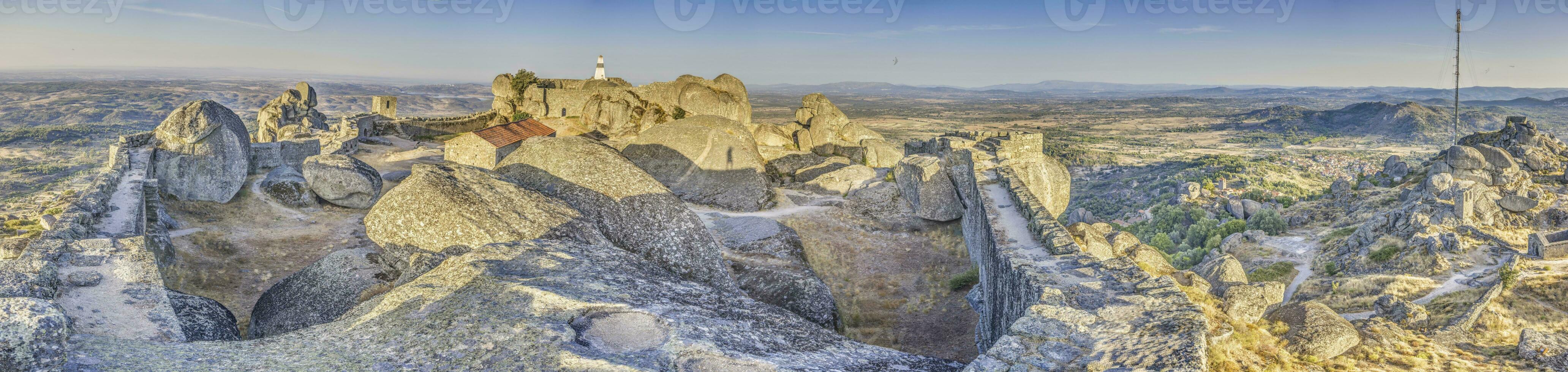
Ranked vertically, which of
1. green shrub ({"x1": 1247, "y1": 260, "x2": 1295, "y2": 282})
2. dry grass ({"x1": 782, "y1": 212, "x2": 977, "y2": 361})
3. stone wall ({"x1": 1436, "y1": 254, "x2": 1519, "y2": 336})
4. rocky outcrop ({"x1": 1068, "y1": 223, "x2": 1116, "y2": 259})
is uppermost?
rocky outcrop ({"x1": 1068, "y1": 223, "x2": 1116, "y2": 259})

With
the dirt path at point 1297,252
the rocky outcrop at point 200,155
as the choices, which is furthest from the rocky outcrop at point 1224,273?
the rocky outcrop at point 200,155

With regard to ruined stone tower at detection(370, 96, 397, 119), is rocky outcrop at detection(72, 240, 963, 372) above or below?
below

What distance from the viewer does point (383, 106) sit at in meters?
35.1

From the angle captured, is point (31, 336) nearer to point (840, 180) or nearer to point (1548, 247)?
point (840, 180)

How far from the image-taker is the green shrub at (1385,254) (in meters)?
20.8

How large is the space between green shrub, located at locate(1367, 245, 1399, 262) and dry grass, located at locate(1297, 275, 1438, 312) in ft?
7.80

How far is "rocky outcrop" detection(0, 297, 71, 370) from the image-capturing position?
427 cm

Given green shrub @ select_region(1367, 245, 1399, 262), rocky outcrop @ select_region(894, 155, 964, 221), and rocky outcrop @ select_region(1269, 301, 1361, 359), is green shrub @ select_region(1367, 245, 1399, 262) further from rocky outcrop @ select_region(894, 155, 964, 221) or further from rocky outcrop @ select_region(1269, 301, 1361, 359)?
rocky outcrop @ select_region(1269, 301, 1361, 359)

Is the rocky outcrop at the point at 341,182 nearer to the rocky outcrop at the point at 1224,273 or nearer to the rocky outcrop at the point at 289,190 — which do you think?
the rocky outcrop at the point at 289,190

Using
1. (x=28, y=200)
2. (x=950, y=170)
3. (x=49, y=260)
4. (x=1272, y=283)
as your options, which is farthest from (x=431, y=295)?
(x=28, y=200)

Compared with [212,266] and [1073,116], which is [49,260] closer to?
[212,266]

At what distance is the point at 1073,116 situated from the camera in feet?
465

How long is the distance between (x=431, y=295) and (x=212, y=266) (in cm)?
579

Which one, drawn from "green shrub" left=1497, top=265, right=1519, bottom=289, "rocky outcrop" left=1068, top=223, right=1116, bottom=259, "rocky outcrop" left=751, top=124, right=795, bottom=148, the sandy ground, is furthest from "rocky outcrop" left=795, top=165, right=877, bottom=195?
"green shrub" left=1497, top=265, right=1519, bottom=289
